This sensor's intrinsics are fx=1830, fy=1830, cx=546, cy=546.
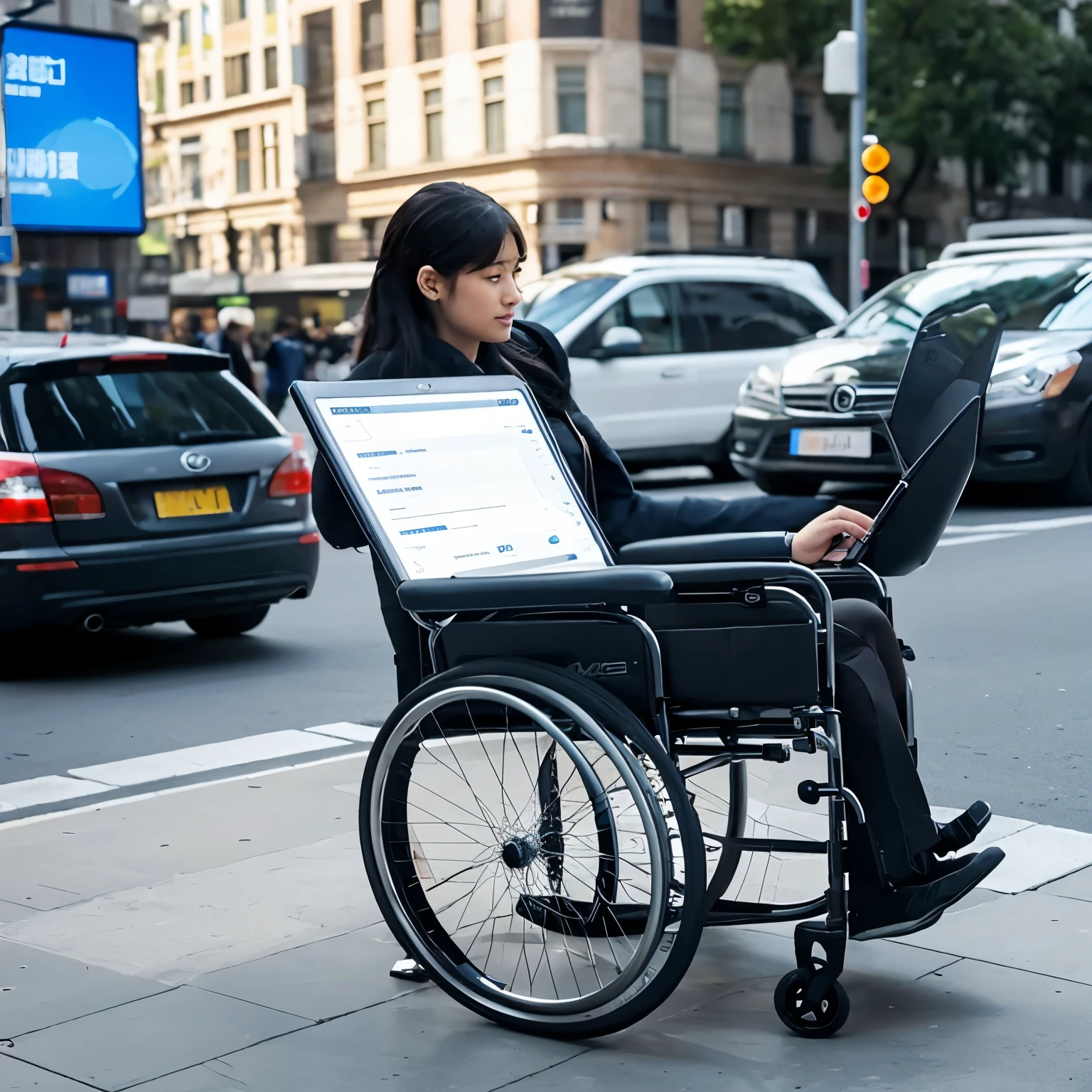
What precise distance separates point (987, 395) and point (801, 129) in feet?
126

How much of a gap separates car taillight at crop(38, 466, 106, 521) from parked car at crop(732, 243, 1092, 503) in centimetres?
553

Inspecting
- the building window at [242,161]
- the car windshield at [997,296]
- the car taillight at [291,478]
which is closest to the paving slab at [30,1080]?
the car taillight at [291,478]

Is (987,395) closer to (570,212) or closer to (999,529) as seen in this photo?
(999,529)

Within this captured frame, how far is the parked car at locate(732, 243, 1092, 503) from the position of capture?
11.9m

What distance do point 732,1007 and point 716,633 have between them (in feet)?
2.51

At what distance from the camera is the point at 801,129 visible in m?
48.4

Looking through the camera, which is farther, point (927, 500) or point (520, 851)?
point (520, 851)

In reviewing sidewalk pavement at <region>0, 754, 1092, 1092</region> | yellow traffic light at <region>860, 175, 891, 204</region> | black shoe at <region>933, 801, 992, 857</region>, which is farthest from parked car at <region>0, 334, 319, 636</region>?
yellow traffic light at <region>860, 175, 891, 204</region>

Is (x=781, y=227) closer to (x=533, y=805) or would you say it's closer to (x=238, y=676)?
(x=238, y=676)

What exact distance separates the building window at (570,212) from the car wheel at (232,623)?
36.2 meters

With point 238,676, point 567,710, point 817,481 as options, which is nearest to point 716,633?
point 567,710

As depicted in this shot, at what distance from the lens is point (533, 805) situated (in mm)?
3348

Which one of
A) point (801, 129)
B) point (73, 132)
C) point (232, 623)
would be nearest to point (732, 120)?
point (801, 129)

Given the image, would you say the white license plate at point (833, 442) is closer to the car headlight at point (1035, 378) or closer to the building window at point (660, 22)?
the car headlight at point (1035, 378)
